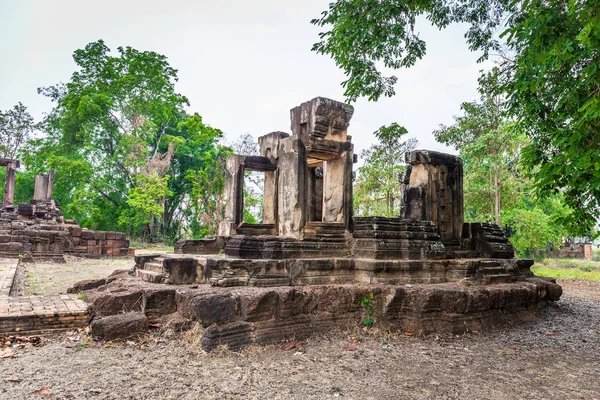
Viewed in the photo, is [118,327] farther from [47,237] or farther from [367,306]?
[47,237]

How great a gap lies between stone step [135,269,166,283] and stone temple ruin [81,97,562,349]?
0.7 inches

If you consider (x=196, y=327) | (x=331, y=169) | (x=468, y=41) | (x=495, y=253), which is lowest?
(x=196, y=327)

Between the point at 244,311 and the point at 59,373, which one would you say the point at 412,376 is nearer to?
the point at 244,311

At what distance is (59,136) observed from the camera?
2822 cm

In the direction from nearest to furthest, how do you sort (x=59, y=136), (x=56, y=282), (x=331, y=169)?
(x=331, y=169)
(x=56, y=282)
(x=59, y=136)

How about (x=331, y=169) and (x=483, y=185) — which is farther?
(x=483, y=185)

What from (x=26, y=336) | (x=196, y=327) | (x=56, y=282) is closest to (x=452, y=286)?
(x=196, y=327)

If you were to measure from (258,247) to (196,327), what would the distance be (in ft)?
4.84

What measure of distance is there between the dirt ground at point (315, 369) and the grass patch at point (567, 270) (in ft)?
36.1

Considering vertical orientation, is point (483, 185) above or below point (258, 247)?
above

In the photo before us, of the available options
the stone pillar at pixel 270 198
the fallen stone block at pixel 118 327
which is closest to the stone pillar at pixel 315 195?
the stone pillar at pixel 270 198

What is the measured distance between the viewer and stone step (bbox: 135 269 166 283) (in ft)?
18.9

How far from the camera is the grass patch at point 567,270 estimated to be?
1460 centimetres

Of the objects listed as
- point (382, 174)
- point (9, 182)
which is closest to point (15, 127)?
point (9, 182)
